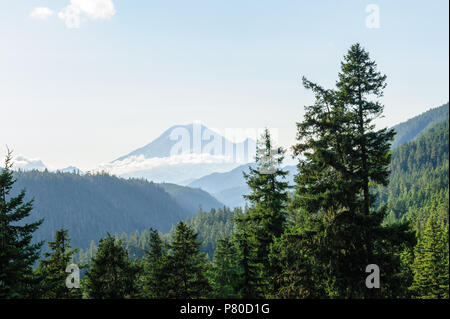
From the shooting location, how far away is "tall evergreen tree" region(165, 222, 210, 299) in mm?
23547

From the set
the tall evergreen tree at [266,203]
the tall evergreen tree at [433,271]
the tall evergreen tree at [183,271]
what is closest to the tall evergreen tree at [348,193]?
the tall evergreen tree at [266,203]

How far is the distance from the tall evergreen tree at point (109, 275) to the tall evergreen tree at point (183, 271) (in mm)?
3484

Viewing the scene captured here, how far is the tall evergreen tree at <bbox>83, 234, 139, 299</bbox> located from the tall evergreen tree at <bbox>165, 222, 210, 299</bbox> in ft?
11.4

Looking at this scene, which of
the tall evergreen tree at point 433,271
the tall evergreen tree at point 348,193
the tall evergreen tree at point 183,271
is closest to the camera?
the tall evergreen tree at point 348,193

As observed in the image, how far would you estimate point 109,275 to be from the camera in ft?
80.3

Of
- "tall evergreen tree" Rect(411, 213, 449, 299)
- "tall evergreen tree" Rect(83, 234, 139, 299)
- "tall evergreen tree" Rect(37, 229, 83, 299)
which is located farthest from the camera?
"tall evergreen tree" Rect(411, 213, 449, 299)

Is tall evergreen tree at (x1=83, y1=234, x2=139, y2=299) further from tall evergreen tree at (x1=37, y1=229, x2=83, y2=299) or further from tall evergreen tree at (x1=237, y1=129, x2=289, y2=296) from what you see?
tall evergreen tree at (x1=237, y1=129, x2=289, y2=296)

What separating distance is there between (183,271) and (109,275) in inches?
222

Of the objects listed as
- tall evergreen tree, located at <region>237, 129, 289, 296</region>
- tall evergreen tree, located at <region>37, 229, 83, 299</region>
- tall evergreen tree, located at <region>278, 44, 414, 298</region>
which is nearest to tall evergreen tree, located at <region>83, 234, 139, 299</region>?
tall evergreen tree, located at <region>37, 229, 83, 299</region>

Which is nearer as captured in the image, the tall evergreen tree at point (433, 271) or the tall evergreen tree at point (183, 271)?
the tall evergreen tree at point (183, 271)

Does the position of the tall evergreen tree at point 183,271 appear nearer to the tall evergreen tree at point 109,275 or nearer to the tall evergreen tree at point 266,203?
the tall evergreen tree at point 109,275

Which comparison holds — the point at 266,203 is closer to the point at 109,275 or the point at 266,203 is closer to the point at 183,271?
the point at 183,271

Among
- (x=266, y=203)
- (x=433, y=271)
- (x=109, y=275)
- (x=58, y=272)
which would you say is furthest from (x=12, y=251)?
(x=433, y=271)

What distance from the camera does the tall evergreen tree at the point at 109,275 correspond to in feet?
78.3
